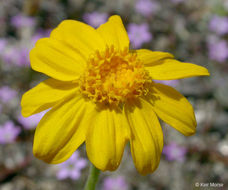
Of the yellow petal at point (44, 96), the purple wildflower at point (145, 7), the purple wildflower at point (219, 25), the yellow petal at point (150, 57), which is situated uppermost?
the yellow petal at point (150, 57)

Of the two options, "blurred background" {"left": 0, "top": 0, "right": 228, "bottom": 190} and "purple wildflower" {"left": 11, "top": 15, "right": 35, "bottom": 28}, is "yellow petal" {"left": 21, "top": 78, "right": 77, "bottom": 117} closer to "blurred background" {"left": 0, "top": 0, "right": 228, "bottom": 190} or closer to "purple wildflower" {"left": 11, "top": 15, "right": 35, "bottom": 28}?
"blurred background" {"left": 0, "top": 0, "right": 228, "bottom": 190}

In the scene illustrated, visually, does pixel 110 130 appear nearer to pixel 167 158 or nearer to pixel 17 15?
pixel 167 158

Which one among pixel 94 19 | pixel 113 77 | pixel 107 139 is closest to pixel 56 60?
pixel 113 77

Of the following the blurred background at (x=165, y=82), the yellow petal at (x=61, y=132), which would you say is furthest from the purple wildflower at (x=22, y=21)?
the yellow petal at (x=61, y=132)

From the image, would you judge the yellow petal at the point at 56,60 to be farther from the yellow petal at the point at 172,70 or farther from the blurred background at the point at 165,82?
the blurred background at the point at 165,82

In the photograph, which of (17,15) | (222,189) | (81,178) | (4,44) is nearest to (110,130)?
(81,178)

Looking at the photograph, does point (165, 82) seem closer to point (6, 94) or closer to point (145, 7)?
point (145, 7)
